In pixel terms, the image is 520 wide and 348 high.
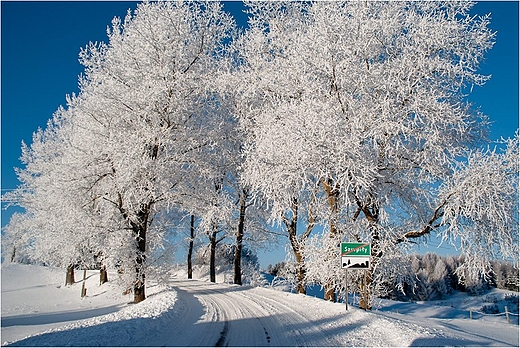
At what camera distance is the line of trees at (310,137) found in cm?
1130

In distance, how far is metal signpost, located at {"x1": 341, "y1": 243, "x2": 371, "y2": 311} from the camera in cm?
1040

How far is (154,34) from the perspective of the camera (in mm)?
14523

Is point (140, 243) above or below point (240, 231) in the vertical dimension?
below

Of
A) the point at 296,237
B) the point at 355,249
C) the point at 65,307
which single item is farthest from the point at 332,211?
the point at 65,307

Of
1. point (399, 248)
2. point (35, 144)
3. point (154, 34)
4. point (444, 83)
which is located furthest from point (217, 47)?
point (35, 144)

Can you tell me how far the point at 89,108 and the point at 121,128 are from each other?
4.51 feet

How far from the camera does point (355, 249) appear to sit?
10.6m

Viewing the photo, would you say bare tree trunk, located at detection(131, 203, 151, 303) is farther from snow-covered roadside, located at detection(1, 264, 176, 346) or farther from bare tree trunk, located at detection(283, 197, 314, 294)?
bare tree trunk, located at detection(283, 197, 314, 294)

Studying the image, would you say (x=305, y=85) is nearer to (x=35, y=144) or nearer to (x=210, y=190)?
(x=210, y=190)

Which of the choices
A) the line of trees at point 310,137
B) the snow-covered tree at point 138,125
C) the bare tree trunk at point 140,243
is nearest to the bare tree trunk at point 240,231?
the line of trees at point 310,137

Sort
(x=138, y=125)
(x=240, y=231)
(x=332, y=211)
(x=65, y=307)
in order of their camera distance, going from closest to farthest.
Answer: (x=332, y=211) < (x=138, y=125) < (x=65, y=307) < (x=240, y=231)

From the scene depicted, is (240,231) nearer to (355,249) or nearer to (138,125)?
(138,125)

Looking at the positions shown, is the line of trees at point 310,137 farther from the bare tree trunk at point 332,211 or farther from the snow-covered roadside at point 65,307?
the snow-covered roadside at point 65,307

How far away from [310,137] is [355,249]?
3.52 m
